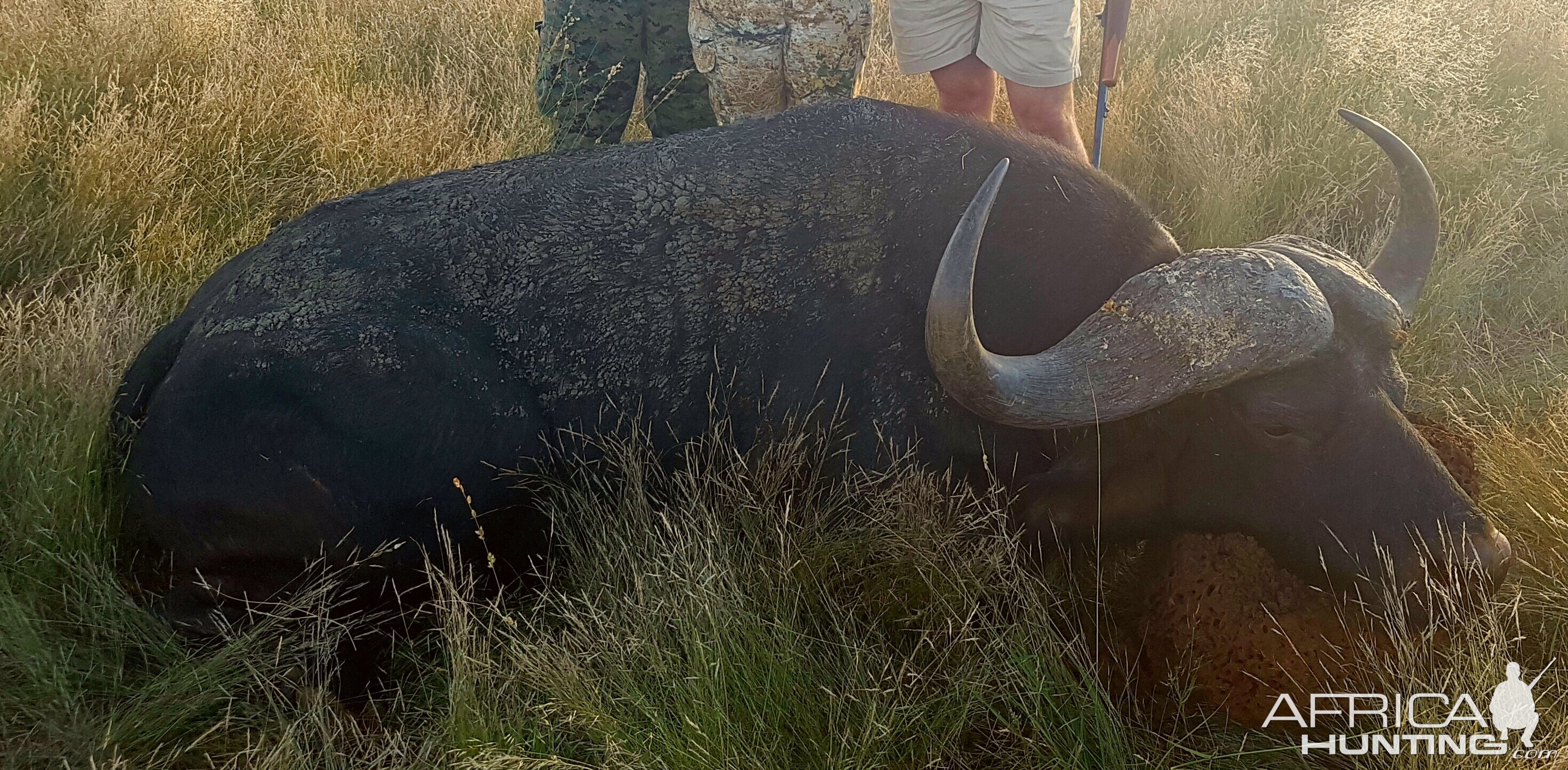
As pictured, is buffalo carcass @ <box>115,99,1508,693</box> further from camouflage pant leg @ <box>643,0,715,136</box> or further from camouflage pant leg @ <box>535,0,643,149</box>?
camouflage pant leg @ <box>643,0,715,136</box>

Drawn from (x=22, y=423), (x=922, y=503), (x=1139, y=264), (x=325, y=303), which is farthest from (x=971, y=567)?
(x=22, y=423)

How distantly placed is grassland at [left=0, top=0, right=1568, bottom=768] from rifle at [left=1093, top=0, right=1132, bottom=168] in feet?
1.84

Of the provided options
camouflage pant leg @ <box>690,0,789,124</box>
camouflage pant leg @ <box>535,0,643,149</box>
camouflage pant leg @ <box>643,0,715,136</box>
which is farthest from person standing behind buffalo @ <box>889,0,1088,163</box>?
camouflage pant leg @ <box>535,0,643,149</box>

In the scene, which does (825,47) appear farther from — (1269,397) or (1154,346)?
(1269,397)

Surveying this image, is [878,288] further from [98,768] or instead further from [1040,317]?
[98,768]

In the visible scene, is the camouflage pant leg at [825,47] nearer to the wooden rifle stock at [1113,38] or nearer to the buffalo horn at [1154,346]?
the wooden rifle stock at [1113,38]

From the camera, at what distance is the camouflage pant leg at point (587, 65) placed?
206 inches

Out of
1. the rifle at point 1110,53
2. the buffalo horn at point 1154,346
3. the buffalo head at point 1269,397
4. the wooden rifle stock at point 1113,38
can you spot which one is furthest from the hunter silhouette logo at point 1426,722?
the wooden rifle stock at point 1113,38

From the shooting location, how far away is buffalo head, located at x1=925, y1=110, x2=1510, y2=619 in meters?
2.58

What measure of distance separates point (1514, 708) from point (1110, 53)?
384 centimetres

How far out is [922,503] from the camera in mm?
2898

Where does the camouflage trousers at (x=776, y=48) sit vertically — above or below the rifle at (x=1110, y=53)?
above

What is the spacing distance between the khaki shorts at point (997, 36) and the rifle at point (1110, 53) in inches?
18.7

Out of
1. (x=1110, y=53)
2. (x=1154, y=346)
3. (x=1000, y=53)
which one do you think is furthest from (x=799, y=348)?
(x=1110, y=53)
